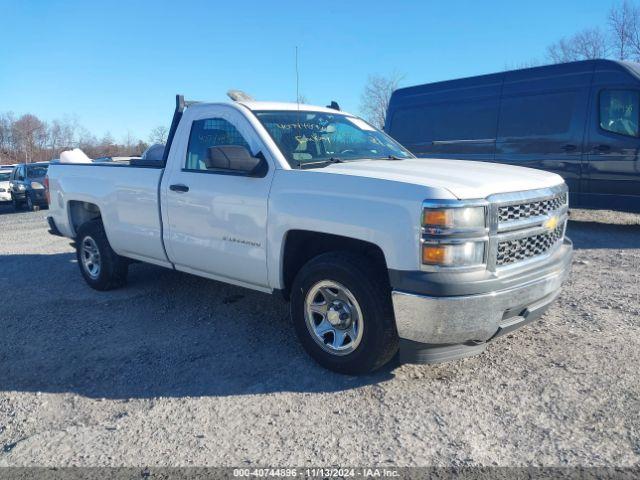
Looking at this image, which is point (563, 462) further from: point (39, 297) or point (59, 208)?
point (59, 208)

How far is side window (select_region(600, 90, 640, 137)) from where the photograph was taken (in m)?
8.05

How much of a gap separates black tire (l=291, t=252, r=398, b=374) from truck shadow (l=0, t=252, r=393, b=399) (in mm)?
141

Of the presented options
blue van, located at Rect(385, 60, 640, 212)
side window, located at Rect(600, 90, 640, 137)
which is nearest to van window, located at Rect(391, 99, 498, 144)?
blue van, located at Rect(385, 60, 640, 212)

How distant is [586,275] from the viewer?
19.3 ft

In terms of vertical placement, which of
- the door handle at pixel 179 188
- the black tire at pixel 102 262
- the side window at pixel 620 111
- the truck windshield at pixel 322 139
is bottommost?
the black tire at pixel 102 262

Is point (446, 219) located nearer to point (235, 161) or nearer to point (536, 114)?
point (235, 161)

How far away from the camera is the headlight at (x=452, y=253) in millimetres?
2982

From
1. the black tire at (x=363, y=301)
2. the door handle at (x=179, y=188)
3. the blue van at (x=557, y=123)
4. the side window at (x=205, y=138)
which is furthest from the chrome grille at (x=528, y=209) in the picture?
the blue van at (x=557, y=123)

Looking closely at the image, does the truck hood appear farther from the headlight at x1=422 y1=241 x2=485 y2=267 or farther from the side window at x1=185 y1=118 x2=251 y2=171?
the side window at x1=185 y1=118 x2=251 y2=171

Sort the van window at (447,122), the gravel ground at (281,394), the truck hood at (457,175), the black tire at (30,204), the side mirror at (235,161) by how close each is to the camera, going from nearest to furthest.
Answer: the gravel ground at (281,394)
the truck hood at (457,175)
the side mirror at (235,161)
the van window at (447,122)
the black tire at (30,204)

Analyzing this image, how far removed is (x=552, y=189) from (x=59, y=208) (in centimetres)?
561

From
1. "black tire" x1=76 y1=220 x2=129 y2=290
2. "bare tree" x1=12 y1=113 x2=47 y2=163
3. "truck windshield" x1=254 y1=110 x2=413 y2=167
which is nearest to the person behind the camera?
"truck windshield" x1=254 y1=110 x2=413 y2=167

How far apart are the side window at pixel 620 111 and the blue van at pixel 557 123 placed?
0.01m

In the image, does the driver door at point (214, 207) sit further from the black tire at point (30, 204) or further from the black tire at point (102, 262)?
the black tire at point (30, 204)
